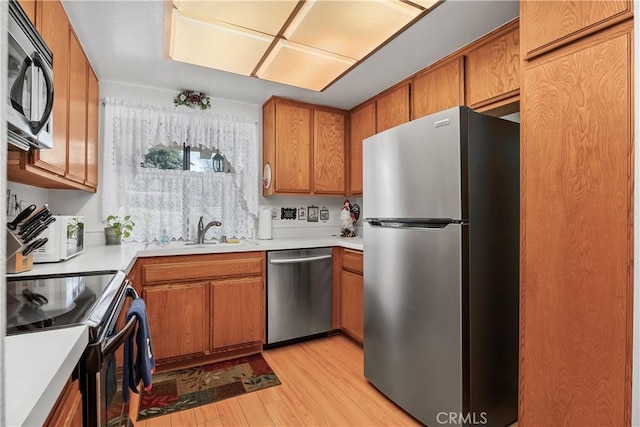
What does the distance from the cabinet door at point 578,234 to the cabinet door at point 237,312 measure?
1782mm

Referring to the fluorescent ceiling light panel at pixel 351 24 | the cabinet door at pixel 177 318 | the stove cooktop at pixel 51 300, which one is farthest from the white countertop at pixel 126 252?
the fluorescent ceiling light panel at pixel 351 24

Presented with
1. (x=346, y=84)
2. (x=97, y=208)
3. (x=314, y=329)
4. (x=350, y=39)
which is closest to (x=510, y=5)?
(x=350, y=39)

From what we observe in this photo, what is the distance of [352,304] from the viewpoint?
8.74 feet

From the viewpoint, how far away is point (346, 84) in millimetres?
2660

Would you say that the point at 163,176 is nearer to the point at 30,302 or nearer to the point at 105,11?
the point at 105,11

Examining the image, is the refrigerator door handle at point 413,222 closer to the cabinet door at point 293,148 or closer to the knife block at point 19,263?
the cabinet door at point 293,148

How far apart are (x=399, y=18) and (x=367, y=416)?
214 centimetres

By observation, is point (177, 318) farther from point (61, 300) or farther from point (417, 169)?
point (417, 169)

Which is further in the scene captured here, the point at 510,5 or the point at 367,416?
the point at 367,416

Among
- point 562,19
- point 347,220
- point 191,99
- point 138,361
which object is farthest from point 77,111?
point 562,19

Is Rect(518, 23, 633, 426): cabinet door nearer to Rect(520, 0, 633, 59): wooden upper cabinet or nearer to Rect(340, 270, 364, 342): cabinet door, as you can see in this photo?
Rect(520, 0, 633, 59): wooden upper cabinet

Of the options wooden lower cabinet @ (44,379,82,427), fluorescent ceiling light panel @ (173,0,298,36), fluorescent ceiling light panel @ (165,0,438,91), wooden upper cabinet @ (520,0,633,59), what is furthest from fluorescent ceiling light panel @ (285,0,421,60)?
wooden lower cabinet @ (44,379,82,427)

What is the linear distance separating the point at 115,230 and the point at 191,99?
127cm

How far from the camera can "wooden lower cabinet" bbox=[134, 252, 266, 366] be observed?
7.20 ft
